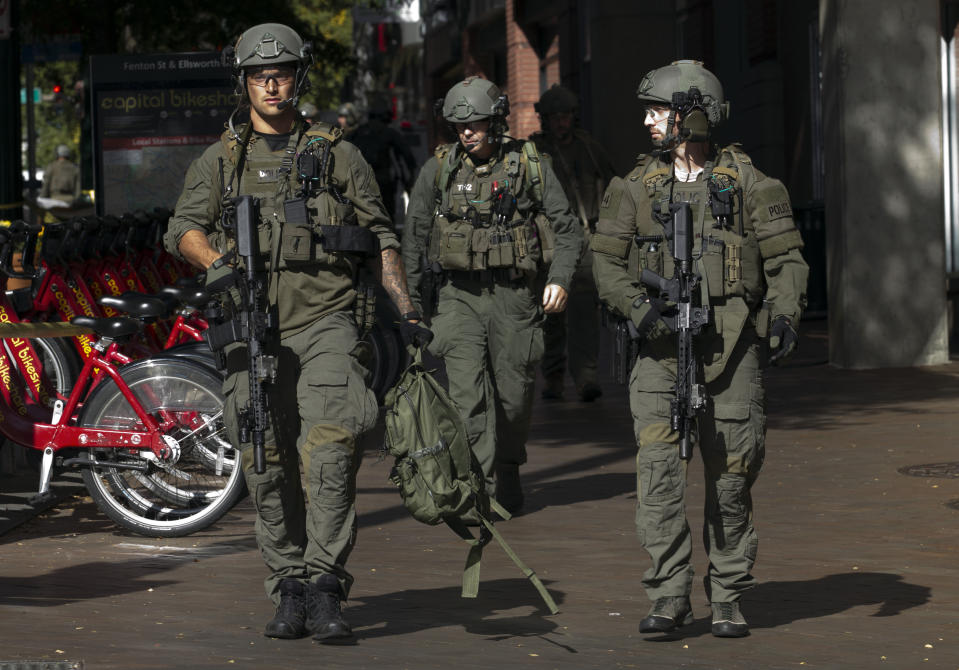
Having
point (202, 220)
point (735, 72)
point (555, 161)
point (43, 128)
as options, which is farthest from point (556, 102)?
point (43, 128)

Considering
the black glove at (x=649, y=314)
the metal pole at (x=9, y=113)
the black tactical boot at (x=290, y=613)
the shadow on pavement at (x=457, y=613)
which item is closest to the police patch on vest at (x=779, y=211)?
the black glove at (x=649, y=314)

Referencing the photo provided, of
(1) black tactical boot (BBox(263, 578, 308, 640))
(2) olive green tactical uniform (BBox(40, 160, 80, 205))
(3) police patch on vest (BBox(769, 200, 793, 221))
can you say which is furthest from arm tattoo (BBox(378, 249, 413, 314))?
(2) olive green tactical uniform (BBox(40, 160, 80, 205))

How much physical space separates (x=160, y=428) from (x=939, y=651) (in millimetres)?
3787

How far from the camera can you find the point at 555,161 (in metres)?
13.1

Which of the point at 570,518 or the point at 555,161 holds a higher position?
the point at 555,161

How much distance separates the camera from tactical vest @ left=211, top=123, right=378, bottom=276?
6.68 m

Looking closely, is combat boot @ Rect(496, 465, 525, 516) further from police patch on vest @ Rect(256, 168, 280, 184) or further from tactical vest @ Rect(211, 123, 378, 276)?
police patch on vest @ Rect(256, 168, 280, 184)

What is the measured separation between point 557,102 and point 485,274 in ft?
13.0

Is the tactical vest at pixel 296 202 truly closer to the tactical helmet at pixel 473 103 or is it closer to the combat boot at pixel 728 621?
the combat boot at pixel 728 621

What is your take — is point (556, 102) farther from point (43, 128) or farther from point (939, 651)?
point (43, 128)

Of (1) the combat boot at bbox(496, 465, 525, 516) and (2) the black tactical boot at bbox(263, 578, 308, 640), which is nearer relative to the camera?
(2) the black tactical boot at bbox(263, 578, 308, 640)

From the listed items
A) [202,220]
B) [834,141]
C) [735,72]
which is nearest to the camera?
[202,220]

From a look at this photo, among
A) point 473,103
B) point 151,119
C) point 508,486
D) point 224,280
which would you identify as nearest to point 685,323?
point 224,280

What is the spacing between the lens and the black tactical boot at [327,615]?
644 cm
